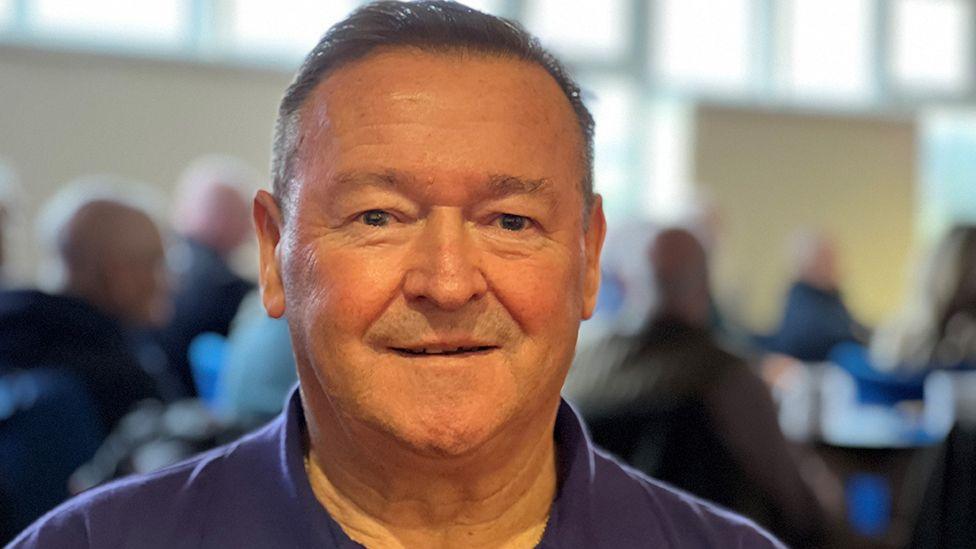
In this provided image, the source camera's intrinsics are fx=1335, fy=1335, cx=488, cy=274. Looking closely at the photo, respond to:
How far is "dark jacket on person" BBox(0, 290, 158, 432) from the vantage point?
9.88ft

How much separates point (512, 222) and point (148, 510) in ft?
1.40

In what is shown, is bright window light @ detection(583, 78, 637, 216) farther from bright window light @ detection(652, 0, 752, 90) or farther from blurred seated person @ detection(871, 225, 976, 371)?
blurred seated person @ detection(871, 225, 976, 371)

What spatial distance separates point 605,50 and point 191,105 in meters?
3.04

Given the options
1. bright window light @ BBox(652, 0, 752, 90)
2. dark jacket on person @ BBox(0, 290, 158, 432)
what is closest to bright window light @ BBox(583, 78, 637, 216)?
bright window light @ BBox(652, 0, 752, 90)

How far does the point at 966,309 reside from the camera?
4.55 metres

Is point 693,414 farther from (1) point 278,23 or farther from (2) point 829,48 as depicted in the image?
(2) point 829,48

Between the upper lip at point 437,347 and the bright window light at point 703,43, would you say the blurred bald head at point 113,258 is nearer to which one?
the upper lip at point 437,347

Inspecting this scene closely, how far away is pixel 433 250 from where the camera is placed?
3.75 ft

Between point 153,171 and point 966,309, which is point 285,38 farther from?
point 966,309

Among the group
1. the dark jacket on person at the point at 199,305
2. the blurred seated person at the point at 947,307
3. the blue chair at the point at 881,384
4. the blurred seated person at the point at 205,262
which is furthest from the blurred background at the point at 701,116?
the blurred seated person at the point at 947,307

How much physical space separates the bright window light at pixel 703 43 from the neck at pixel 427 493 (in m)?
8.40

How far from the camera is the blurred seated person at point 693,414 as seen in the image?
316 cm

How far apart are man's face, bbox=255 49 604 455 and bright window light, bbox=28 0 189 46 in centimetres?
689

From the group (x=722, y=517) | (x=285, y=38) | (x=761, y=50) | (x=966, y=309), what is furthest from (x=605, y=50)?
(x=722, y=517)
